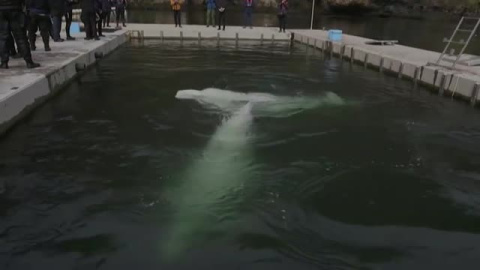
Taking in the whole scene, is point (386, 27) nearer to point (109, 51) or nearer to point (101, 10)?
point (101, 10)

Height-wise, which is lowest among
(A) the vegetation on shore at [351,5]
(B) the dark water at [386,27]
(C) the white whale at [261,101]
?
(C) the white whale at [261,101]

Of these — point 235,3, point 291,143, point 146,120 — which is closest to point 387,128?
point 291,143

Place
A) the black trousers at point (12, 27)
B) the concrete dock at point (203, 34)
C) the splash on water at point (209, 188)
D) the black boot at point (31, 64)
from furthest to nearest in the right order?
the concrete dock at point (203, 34)
the black boot at point (31, 64)
the black trousers at point (12, 27)
the splash on water at point (209, 188)

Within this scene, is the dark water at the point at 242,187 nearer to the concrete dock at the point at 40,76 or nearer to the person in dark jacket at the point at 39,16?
the concrete dock at the point at 40,76

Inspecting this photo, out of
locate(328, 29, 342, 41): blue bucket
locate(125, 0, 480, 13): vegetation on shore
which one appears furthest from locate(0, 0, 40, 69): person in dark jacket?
locate(125, 0, 480, 13): vegetation on shore

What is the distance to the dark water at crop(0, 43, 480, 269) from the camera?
16.9 ft

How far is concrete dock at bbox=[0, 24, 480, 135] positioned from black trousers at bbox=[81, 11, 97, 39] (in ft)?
1.47

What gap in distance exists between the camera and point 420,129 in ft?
31.6

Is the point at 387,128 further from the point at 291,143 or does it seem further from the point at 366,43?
the point at 366,43

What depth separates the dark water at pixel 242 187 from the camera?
515cm

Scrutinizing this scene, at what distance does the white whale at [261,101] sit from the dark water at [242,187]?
226 millimetres

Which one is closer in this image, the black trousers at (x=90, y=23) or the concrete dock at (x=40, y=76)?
the concrete dock at (x=40, y=76)

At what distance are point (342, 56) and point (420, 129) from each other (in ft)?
32.1

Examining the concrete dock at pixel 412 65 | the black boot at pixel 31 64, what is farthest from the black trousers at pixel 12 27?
the concrete dock at pixel 412 65
